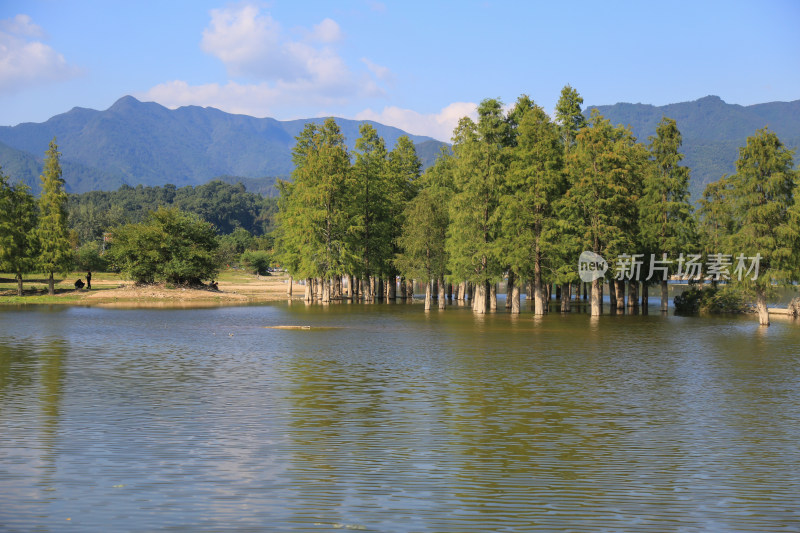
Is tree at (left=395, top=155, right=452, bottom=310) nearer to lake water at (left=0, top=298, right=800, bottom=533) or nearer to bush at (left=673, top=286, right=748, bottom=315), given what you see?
bush at (left=673, top=286, right=748, bottom=315)

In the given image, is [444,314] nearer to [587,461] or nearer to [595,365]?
[595,365]

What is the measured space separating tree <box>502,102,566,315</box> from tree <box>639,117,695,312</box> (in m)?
12.3

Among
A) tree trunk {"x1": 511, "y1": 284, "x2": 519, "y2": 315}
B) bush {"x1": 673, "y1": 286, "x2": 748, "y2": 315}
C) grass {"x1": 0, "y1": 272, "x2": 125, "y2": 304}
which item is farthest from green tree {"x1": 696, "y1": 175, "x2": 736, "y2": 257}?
grass {"x1": 0, "y1": 272, "x2": 125, "y2": 304}

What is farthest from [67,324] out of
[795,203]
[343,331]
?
[795,203]

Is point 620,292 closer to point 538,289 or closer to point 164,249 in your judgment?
point 538,289

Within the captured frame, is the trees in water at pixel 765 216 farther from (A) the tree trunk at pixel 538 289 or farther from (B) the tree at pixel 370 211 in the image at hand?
(B) the tree at pixel 370 211

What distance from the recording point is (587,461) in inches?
671

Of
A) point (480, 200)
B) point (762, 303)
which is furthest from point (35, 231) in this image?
point (762, 303)

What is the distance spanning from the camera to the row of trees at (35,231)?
98688mm

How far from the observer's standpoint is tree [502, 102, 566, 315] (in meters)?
76.2

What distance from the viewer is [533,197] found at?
76.6 m

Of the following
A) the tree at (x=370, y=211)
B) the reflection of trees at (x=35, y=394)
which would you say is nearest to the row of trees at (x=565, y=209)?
the tree at (x=370, y=211)

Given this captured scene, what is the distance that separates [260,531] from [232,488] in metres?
2.73

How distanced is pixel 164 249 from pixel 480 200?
1915 inches
